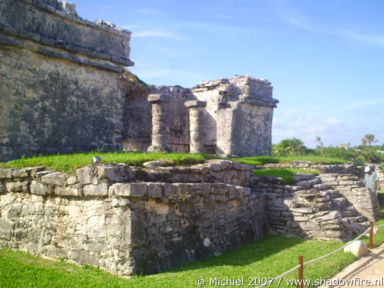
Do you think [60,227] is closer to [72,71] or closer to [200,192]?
[200,192]

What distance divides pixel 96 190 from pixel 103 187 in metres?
0.14

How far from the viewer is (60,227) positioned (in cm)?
642

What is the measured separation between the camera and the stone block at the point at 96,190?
5920 mm

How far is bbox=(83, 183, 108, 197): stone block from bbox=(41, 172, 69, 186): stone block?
0.49m

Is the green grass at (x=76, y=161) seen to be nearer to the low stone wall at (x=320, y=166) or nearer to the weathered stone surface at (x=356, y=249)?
the weathered stone surface at (x=356, y=249)

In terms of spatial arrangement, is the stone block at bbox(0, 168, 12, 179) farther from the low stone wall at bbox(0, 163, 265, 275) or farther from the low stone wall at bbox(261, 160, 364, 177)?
the low stone wall at bbox(261, 160, 364, 177)

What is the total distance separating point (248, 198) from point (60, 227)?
13.2 feet

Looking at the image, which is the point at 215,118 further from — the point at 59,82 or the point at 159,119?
the point at 59,82

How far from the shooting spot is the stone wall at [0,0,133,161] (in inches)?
356

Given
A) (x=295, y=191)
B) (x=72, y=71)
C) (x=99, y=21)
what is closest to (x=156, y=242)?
(x=295, y=191)

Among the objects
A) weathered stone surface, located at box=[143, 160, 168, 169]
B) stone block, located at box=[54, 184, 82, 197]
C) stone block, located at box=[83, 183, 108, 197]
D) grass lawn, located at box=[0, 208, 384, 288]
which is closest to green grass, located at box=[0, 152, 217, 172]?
weathered stone surface, located at box=[143, 160, 168, 169]

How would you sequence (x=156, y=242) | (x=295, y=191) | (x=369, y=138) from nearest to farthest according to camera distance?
(x=156, y=242) → (x=295, y=191) → (x=369, y=138)

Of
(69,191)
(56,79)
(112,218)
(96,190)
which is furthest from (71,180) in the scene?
(56,79)

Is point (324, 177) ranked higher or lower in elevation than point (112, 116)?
lower
